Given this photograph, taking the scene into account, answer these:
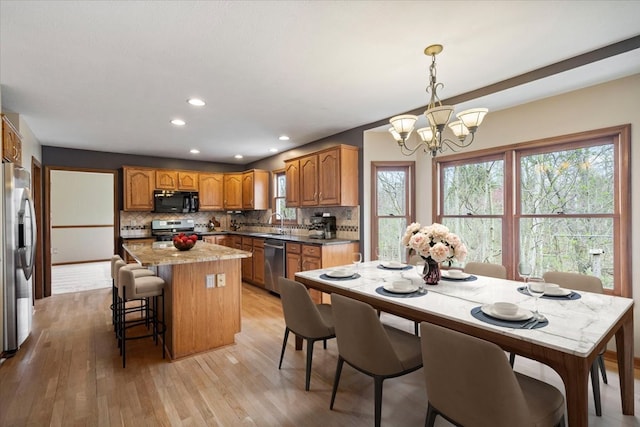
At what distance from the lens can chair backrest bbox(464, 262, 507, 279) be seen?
9.13 ft

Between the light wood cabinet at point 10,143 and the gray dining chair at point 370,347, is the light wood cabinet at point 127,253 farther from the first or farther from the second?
the gray dining chair at point 370,347

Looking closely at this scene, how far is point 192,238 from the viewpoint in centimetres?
340

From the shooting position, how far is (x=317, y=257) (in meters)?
4.16

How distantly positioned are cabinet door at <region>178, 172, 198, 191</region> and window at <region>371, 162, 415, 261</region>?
395cm

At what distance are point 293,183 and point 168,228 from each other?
9.34ft

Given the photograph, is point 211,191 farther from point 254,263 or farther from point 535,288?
point 535,288

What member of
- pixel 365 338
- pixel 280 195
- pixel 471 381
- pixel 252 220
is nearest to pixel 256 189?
pixel 280 195

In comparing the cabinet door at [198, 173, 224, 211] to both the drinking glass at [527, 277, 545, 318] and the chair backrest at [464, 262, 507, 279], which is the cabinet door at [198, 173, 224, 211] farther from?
the drinking glass at [527, 277, 545, 318]

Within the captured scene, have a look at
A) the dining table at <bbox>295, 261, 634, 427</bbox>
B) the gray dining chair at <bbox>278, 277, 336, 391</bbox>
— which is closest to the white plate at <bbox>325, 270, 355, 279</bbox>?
the dining table at <bbox>295, 261, 634, 427</bbox>

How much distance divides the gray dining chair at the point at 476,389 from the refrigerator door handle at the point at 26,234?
3.66 meters

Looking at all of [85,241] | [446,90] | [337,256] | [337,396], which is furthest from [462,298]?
[85,241]

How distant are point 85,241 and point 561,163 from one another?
964 cm

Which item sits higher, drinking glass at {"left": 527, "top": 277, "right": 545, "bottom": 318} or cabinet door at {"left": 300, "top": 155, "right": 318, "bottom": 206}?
cabinet door at {"left": 300, "top": 155, "right": 318, "bottom": 206}

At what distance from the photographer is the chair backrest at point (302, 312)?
87.6 inches
